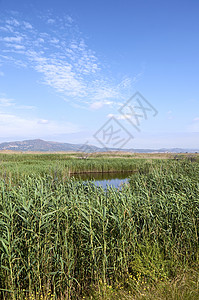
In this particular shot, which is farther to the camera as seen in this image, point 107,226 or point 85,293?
point 107,226

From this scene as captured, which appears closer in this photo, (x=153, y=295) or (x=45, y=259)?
(x=153, y=295)

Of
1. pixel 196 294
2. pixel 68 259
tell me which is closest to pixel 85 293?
pixel 68 259

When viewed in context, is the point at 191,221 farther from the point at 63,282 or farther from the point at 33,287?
the point at 33,287

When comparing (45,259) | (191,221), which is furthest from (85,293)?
(191,221)

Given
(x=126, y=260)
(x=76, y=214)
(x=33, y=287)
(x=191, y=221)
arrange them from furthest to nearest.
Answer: (x=191, y=221) → (x=76, y=214) → (x=126, y=260) → (x=33, y=287)

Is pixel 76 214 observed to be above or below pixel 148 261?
above

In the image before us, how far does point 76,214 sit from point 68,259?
93 centimetres

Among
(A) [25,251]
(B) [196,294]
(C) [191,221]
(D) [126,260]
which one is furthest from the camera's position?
(C) [191,221]

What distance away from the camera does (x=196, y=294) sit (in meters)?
2.95

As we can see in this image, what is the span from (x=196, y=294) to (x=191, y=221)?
2.06m

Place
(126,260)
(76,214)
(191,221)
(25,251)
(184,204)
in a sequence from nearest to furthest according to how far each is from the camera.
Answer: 1. (25,251)
2. (126,260)
3. (76,214)
4. (191,221)
5. (184,204)

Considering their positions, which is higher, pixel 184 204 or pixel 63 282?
pixel 184 204

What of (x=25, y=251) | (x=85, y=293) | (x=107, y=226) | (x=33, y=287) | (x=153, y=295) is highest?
(x=107, y=226)

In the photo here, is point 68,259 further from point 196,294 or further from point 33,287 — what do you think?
point 196,294
